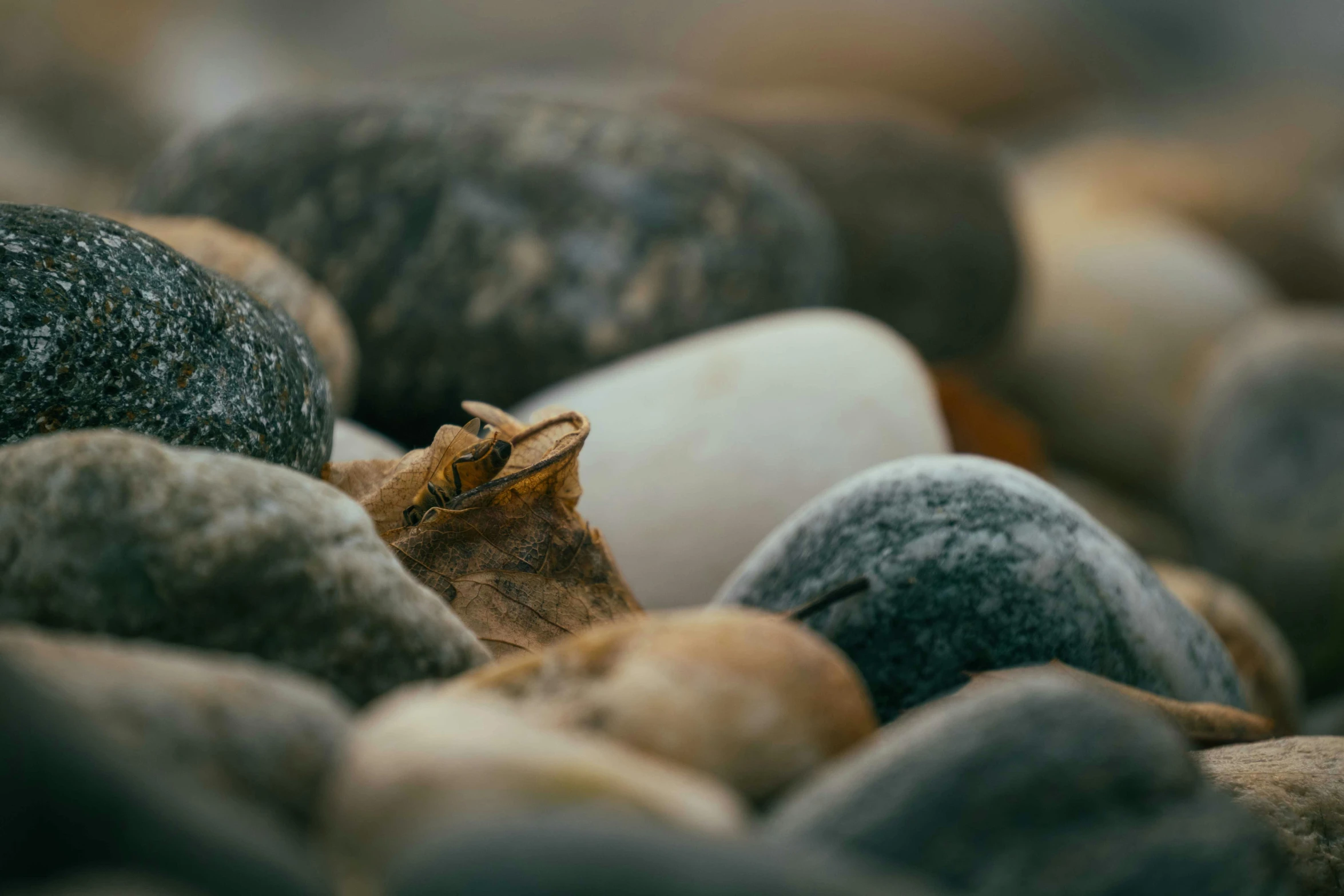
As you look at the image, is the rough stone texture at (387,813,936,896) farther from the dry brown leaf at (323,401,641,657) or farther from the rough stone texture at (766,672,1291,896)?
the dry brown leaf at (323,401,641,657)

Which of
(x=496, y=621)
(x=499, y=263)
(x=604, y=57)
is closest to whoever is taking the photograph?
(x=496, y=621)

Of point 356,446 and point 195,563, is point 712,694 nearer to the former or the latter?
point 195,563

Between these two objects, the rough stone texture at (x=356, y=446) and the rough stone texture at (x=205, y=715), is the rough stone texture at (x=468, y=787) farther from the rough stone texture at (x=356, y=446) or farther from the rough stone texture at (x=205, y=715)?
the rough stone texture at (x=356, y=446)

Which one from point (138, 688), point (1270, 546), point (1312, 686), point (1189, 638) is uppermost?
point (138, 688)

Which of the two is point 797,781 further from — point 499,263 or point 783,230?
point 783,230

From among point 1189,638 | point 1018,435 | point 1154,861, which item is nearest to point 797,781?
point 1154,861

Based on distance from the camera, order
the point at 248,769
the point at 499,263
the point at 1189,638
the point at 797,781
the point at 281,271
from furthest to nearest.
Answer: the point at 499,263, the point at 281,271, the point at 1189,638, the point at 797,781, the point at 248,769

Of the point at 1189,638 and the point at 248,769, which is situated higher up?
the point at 248,769
